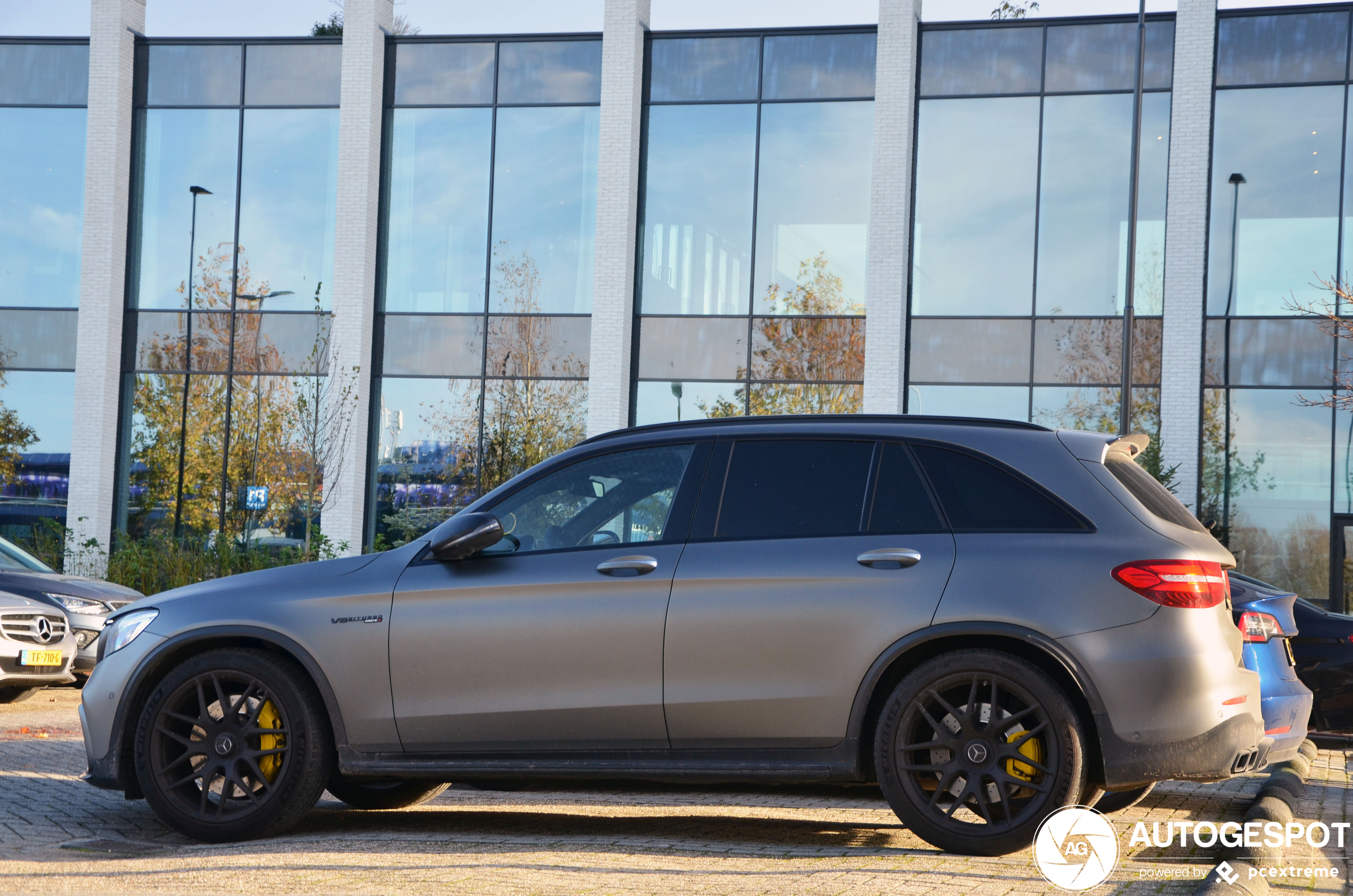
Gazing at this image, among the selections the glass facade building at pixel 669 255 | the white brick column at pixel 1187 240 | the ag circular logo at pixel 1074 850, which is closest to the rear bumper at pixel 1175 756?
the ag circular logo at pixel 1074 850

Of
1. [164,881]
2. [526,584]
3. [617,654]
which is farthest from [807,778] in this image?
[164,881]

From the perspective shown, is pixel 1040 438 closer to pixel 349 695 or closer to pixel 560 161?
pixel 349 695

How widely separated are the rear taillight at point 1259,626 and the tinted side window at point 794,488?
2511mm

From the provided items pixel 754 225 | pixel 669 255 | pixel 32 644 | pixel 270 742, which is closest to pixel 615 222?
pixel 669 255

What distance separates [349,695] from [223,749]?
0.60 metres

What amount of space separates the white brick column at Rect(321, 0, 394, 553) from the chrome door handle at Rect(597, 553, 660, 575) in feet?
64.5

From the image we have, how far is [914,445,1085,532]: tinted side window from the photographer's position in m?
5.37

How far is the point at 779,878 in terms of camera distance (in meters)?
4.89

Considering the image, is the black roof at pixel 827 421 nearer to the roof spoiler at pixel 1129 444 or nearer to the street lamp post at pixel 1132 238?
the roof spoiler at pixel 1129 444

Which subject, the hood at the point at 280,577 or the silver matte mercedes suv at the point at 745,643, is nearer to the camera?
the silver matte mercedes suv at the point at 745,643

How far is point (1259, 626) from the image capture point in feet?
22.6

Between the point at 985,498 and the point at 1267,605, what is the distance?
2.47 metres

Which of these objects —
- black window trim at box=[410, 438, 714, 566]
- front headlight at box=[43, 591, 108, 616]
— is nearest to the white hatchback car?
front headlight at box=[43, 591, 108, 616]

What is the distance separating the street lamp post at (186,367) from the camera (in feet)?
83.0
